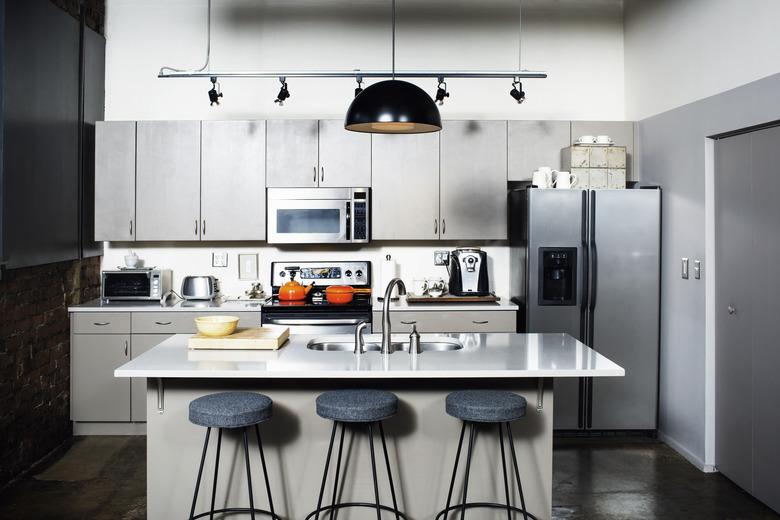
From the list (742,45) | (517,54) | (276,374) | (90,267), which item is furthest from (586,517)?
(90,267)

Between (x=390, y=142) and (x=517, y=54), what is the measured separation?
127 centimetres

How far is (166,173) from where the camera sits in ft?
17.1

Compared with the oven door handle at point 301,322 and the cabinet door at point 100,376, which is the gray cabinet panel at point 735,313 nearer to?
the oven door handle at point 301,322

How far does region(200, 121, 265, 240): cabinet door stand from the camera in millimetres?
5211

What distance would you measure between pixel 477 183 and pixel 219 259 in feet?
6.54

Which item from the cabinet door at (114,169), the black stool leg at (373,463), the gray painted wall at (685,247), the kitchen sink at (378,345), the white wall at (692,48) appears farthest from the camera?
the cabinet door at (114,169)

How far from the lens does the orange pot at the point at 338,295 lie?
16.6 ft

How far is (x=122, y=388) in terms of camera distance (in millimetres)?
4980

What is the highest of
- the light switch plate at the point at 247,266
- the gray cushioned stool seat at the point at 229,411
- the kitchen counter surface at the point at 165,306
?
the light switch plate at the point at 247,266

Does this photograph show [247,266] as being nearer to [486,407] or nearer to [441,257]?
[441,257]

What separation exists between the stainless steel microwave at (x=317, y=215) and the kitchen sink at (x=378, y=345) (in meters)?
1.67

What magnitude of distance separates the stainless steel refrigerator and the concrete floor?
250 millimetres

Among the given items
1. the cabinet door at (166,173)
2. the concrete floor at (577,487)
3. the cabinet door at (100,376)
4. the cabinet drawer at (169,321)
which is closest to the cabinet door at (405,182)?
the cabinet drawer at (169,321)

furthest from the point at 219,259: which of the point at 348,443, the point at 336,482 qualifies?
the point at 336,482
